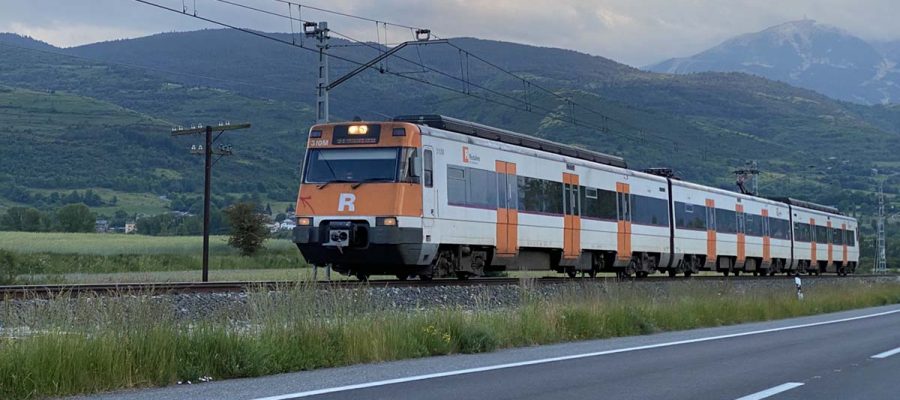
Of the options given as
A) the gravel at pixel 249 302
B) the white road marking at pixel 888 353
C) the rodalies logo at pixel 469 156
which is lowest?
the white road marking at pixel 888 353

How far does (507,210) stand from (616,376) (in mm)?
14003

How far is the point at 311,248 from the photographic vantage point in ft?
71.6

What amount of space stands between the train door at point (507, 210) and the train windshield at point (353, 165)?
379cm

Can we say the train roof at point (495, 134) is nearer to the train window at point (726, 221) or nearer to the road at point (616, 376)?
the road at point (616, 376)

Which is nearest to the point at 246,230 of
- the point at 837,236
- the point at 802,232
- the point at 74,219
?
the point at 74,219

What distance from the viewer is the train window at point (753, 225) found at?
43.0 m

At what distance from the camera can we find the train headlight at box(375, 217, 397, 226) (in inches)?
826

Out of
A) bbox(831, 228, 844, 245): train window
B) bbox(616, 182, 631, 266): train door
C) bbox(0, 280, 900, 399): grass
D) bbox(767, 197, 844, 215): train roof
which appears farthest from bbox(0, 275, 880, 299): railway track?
bbox(831, 228, 844, 245): train window

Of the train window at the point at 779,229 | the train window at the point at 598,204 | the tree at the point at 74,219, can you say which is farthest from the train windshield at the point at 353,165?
the tree at the point at 74,219

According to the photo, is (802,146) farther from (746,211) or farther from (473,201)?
(473,201)

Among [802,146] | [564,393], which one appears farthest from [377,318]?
[802,146]

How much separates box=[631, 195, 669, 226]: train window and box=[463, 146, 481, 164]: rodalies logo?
1019 centimetres

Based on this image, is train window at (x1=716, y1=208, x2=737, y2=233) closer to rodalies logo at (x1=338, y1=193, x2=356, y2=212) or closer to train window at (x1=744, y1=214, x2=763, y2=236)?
train window at (x1=744, y1=214, x2=763, y2=236)

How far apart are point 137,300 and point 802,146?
20071 centimetres
